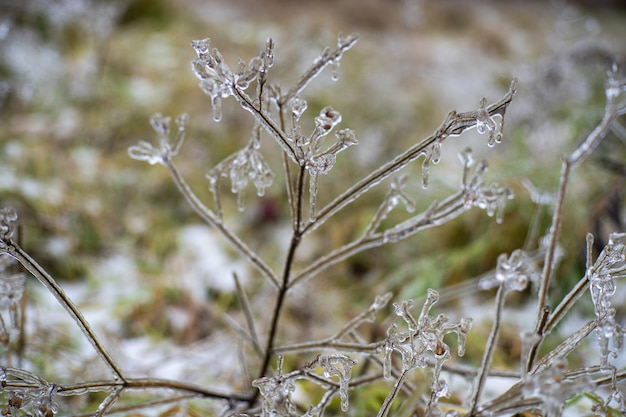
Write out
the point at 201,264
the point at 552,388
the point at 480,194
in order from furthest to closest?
the point at 201,264 < the point at 480,194 < the point at 552,388

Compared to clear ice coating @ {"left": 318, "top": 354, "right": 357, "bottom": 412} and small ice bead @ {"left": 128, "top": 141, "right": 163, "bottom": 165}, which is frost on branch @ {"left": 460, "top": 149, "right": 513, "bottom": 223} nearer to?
clear ice coating @ {"left": 318, "top": 354, "right": 357, "bottom": 412}

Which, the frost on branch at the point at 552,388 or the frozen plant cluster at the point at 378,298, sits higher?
the frozen plant cluster at the point at 378,298

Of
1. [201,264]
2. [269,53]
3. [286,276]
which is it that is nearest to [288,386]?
[286,276]

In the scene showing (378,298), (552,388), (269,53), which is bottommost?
(552,388)

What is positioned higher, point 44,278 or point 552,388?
point 44,278

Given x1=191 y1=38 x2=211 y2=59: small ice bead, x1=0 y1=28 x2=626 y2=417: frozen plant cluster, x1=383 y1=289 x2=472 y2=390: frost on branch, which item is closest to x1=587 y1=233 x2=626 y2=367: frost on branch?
x1=0 y1=28 x2=626 y2=417: frozen plant cluster

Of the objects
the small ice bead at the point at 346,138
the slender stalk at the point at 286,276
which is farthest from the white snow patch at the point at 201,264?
the small ice bead at the point at 346,138

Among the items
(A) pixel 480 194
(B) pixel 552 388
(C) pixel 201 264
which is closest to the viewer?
(B) pixel 552 388

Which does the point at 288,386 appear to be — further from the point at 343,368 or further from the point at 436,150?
the point at 436,150

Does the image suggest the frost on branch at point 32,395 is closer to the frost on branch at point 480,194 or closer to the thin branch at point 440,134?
the thin branch at point 440,134

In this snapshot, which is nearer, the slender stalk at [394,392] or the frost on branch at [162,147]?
the slender stalk at [394,392]

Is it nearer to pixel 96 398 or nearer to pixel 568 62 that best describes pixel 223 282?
pixel 96 398

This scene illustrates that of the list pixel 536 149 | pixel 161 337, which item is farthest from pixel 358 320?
pixel 536 149
